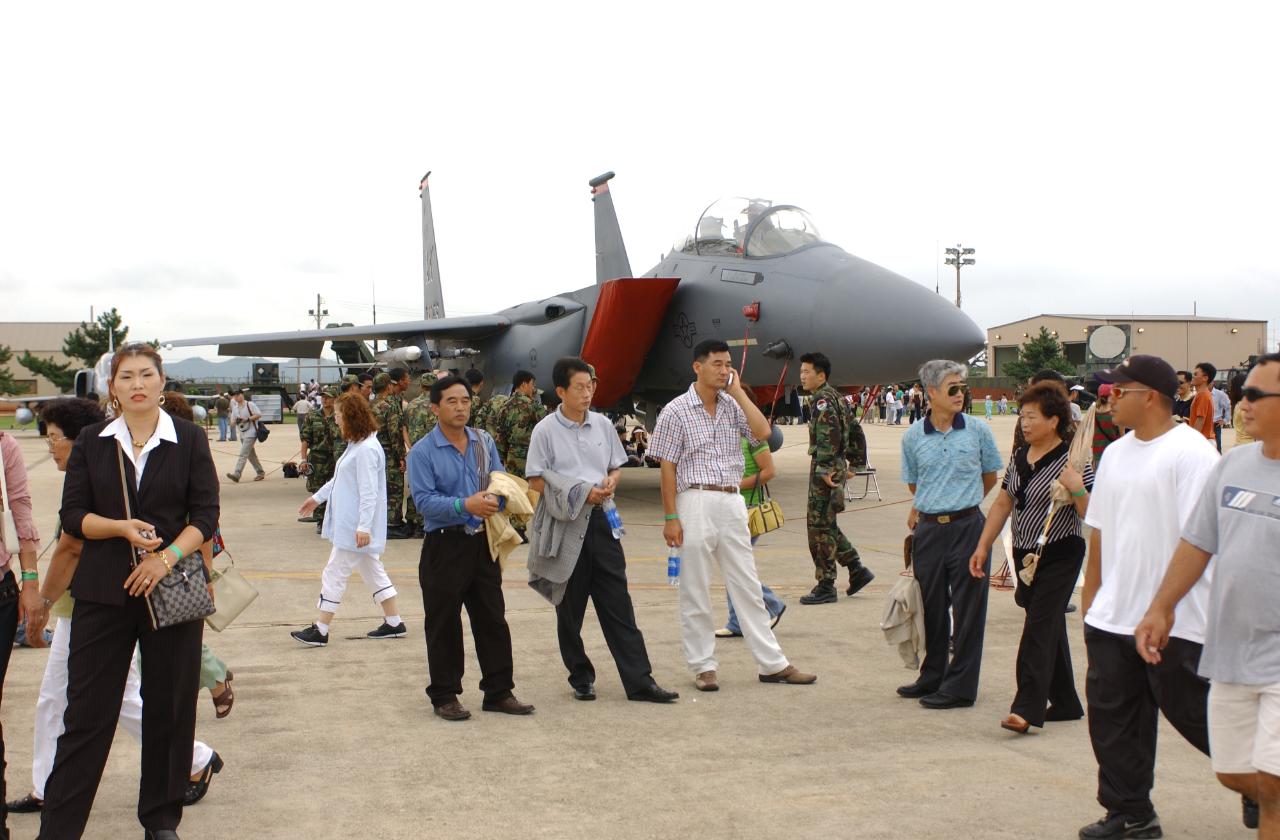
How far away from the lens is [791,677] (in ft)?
19.2

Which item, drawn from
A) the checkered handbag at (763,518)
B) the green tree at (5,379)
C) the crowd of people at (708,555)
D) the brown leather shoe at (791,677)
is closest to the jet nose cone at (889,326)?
the crowd of people at (708,555)

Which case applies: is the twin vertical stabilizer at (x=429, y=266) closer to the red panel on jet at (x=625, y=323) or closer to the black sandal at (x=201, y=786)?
the red panel on jet at (x=625, y=323)

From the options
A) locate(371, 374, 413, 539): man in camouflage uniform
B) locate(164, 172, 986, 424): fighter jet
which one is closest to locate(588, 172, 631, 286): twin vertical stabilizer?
locate(164, 172, 986, 424): fighter jet

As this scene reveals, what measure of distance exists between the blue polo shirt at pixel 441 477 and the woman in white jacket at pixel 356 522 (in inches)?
61.4

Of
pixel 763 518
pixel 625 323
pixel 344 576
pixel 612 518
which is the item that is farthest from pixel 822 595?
pixel 625 323

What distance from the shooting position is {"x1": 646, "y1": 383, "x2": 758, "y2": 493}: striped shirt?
5855 mm

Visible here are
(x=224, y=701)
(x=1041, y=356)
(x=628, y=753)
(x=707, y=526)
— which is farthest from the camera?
(x=1041, y=356)

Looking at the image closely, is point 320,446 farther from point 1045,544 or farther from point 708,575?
point 1045,544

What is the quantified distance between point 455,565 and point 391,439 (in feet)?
21.5

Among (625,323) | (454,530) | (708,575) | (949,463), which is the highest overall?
(625,323)

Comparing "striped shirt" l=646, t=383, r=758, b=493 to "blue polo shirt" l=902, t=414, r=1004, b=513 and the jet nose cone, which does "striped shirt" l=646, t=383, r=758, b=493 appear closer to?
"blue polo shirt" l=902, t=414, r=1004, b=513

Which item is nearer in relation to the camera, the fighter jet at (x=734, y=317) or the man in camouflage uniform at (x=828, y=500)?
the man in camouflage uniform at (x=828, y=500)

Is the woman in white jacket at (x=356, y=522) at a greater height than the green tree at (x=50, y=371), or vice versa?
the green tree at (x=50, y=371)

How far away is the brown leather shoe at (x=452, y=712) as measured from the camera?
17.3ft
